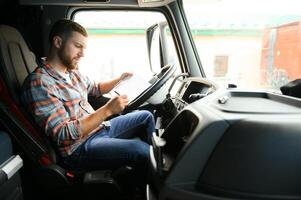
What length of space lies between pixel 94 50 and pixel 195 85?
1586mm

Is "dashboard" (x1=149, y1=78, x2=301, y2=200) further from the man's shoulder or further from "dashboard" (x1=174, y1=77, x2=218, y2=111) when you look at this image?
the man's shoulder

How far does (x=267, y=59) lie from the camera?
6.57 ft

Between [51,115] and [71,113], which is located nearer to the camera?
[51,115]

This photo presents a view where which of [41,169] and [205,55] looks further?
[205,55]

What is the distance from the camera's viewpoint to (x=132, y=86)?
1.71 metres

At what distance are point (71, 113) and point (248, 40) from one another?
1366mm

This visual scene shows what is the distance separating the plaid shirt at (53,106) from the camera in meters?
1.34

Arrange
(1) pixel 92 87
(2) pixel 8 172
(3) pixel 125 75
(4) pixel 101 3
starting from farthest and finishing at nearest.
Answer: (4) pixel 101 3 → (1) pixel 92 87 → (3) pixel 125 75 → (2) pixel 8 172

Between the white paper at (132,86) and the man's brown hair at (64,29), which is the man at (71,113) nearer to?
the man's brown hair at (64,29)

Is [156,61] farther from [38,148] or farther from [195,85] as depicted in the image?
[38,148]

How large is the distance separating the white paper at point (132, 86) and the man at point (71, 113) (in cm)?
24

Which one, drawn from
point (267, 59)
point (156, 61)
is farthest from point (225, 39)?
point (156, 61)

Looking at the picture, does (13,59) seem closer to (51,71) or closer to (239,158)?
(51,71)

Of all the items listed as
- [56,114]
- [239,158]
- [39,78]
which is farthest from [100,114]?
[239,158]
